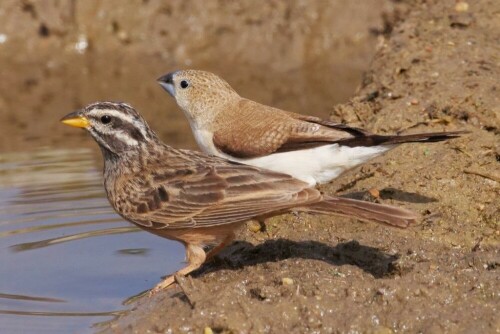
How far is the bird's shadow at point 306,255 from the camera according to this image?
784 cm

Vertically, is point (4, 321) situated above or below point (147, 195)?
below

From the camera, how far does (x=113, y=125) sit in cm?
863

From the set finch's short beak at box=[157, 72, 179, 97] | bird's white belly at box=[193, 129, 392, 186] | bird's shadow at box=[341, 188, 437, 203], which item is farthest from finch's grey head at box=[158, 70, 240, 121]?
bird's shadow at box=[341, 188, 437, 203]

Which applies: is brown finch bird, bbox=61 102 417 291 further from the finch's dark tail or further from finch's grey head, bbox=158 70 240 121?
finch's grey head, bbox=158 70 240 121

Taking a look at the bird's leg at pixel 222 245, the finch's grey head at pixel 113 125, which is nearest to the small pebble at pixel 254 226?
the bird's leg at pixel 222 245

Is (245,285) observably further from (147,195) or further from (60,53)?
(60,53)

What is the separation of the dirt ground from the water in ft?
1.84

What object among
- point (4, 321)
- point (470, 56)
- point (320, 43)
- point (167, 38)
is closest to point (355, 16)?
point (320, 43)

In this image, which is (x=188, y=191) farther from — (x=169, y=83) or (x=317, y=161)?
(x=169, y=83)

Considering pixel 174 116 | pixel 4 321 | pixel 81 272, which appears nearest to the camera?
→ pixel 4 321

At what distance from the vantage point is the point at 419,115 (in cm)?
1001

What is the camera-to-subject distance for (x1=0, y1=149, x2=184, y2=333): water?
8172 mm

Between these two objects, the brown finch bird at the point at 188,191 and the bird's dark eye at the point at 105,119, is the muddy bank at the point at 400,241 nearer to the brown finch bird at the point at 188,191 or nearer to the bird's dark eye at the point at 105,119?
the brown finch bird at the point at 188,191

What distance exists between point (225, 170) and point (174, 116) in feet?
23.1
